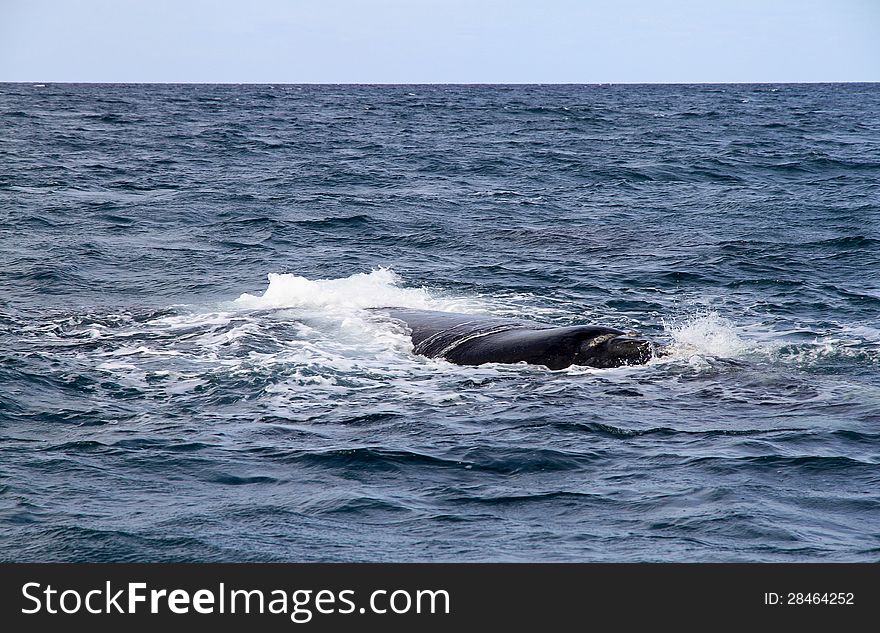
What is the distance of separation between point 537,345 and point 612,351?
92 centimetres

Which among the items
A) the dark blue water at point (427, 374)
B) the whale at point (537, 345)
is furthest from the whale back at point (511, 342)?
the dark blue water at point (427, 374)

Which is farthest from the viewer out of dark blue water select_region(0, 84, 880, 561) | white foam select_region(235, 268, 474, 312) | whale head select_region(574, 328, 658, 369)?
white foam select_region(235, 268, 474, 312)

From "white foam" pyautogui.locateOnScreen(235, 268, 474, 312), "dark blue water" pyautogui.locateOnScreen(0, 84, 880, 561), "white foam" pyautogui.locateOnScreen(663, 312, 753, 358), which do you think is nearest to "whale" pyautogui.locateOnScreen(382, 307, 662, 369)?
"dark blue water" pyautogui.locateOnScreen(0, 84, 880, 561)

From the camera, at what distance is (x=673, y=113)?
68000 mm

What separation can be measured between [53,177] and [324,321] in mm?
20528

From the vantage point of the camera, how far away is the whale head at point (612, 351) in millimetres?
A: 12656

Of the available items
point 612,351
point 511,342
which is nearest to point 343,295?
point 511,342

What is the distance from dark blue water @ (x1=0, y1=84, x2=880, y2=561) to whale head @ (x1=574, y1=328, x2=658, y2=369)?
9.7 inches

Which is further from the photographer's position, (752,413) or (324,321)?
(324,321)

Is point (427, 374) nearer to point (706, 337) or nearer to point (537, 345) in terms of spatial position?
point (537, 345)

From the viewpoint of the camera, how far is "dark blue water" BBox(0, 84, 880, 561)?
26.1 feet

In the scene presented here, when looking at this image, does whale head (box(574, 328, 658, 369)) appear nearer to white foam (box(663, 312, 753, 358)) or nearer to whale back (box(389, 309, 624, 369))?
whale back (box(389, 309, 624, 369))

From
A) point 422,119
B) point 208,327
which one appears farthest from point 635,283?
point 422,119

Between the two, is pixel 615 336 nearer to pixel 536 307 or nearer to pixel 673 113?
pixel 536 307
